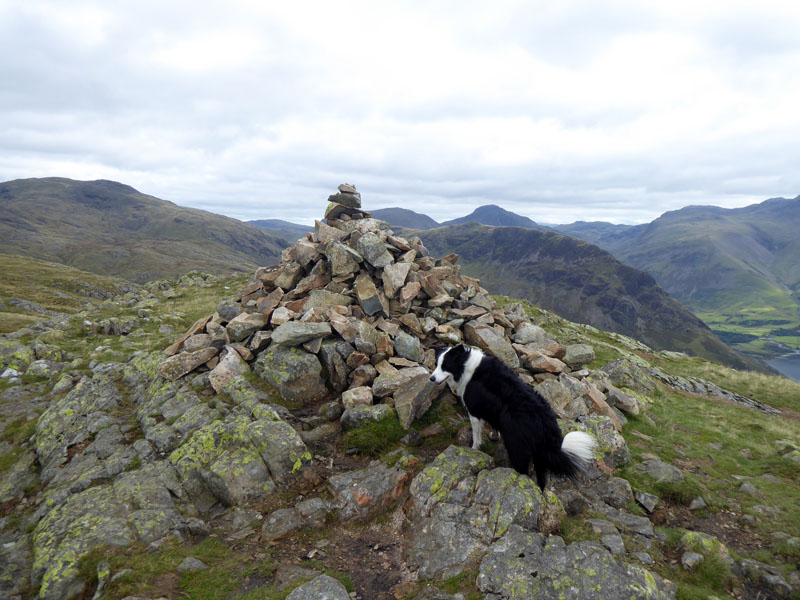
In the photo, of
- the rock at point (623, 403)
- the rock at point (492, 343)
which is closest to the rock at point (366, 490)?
the rock at point (492, 343)

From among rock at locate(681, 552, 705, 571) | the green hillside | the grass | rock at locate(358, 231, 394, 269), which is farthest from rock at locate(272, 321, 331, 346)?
the green hillside

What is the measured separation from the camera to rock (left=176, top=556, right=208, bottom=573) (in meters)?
7.08

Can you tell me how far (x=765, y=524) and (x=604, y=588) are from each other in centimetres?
604

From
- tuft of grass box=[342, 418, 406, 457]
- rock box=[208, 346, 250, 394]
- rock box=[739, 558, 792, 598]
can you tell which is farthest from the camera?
rock box=[208, 346, 250, 394]

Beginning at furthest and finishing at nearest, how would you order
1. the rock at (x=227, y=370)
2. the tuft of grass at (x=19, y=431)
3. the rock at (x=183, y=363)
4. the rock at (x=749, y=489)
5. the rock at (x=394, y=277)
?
1. the rock at (x=394, y=277)
2. the rock at (x=183, y=363)
3. the tuft of grass at (x=19, y=431)
4. the rock at (x=227, y=370)
5. the rock at (x=749, y=489)

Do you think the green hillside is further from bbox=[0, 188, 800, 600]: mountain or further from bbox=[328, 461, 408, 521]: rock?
bbox=[328, 461, 408, 521]: rock

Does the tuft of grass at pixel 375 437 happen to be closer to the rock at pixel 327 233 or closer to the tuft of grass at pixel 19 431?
the rock at pixel 327 233

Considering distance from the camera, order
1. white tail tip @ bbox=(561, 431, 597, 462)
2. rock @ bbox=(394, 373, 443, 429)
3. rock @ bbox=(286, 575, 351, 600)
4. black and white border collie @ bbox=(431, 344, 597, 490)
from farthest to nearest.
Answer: rock @ bbox=(394, 373, 443, 429)
black and white border collie @ bbox=(431, 344, 597, 490)
white tail tip @ bbox=(561, 431, 597, 462)
rock @ bbox=(286, 575, 351, 600)

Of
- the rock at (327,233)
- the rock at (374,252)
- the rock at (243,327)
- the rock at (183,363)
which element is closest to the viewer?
the rock at (183,363)

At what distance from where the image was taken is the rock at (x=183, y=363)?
13766 mm

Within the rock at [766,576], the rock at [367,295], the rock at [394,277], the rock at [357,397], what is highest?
the rock at [394,277]

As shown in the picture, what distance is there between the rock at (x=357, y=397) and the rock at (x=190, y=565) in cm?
538

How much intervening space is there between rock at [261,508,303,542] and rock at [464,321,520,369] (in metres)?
8.92

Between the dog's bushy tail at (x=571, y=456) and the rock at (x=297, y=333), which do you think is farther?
the rock at (x=297, y=333)
